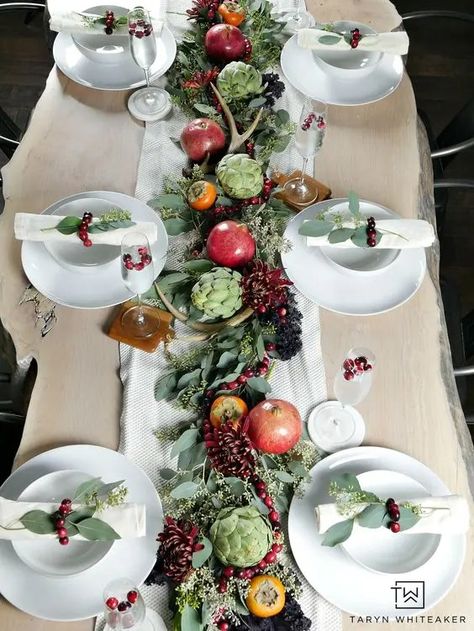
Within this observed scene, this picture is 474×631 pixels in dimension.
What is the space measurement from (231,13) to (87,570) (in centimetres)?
135

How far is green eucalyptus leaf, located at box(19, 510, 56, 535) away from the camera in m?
0.99

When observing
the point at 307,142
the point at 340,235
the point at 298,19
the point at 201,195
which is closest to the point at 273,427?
the point at 340,235

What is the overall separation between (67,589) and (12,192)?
0.88 metres

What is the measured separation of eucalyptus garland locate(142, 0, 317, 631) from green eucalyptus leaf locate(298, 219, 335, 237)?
57 millimetres

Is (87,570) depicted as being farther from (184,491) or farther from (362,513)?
(362,513)

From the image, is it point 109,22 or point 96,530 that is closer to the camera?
point 96,530

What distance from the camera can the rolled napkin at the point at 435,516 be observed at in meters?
1.01

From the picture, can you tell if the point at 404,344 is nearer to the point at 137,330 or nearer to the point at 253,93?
the point at 137,330

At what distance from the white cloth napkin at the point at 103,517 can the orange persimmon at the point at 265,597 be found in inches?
7.4

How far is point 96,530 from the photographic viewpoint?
983mm

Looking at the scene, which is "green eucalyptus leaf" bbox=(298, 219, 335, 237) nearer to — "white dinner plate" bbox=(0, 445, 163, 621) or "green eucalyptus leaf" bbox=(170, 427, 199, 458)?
"green eucalyptus leaf" bbox=(170, 427, 199, 458)

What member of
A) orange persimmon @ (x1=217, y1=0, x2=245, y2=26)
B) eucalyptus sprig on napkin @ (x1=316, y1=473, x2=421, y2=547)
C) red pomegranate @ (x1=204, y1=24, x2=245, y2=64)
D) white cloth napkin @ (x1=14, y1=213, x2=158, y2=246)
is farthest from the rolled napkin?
orange persimmon @ (x1=217, y1=0, x2=245, y2=26)

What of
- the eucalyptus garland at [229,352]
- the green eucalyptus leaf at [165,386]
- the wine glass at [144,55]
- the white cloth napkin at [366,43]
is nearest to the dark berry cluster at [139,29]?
the wine glass at [144,55]

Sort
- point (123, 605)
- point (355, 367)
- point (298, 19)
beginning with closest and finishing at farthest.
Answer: point (123, 605)
point (355, 367)
point (298, 19)
